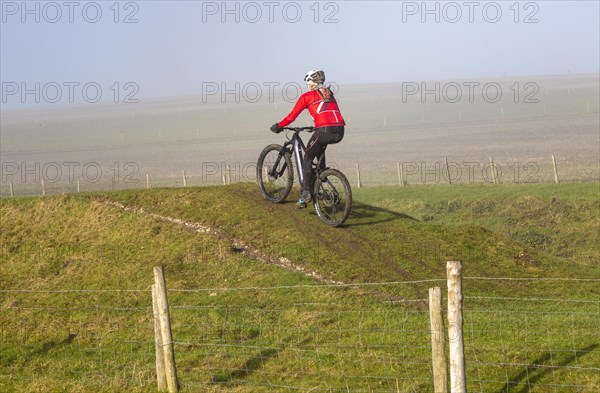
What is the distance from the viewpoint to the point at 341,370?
10844 mm

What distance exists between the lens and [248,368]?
11.2 meters

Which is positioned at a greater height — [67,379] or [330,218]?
[330,218]

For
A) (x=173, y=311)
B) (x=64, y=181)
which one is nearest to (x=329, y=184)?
(x=173, y=311)

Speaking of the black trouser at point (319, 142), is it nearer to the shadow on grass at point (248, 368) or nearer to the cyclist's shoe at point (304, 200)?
the cyclist's shoe at point (304, 200)

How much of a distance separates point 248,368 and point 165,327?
1.65 meters

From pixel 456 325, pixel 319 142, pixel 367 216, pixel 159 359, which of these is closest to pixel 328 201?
pixel 319 142

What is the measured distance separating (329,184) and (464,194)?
65.8 feet

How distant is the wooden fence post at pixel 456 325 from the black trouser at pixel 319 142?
7.71m

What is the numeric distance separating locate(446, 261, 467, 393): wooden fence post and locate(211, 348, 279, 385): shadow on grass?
10.7 ft

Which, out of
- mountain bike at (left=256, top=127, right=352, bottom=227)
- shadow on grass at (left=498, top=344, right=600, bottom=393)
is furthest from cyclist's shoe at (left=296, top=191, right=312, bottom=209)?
shadow on grass at (left=498, top=344, right=600, bottom=393)

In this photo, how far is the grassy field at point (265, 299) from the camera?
35.8ft

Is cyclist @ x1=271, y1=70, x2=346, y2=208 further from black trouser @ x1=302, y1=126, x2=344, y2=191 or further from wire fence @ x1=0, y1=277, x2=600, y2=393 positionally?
wire fence @ x1=0, y1=277, x2=600, y2=393

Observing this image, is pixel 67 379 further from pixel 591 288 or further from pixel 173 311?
pixel 591 288

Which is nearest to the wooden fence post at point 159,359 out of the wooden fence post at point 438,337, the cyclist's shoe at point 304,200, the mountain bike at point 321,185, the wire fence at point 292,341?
the wire fence at point 292,341
